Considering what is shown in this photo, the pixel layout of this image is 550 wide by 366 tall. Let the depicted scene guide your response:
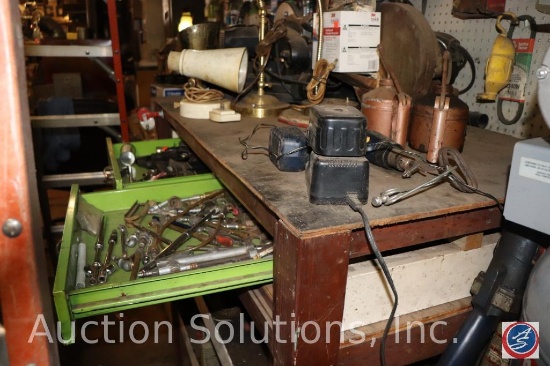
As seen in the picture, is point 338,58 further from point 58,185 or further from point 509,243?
point 58,185

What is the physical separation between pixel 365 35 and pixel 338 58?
115 mm

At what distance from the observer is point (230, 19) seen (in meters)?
2.62

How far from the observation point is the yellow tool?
128 cm

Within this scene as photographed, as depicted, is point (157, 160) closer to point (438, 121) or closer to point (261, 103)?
point (261, 103)

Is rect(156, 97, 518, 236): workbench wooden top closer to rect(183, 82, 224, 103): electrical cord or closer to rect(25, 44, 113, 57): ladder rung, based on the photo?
rect(183, 82, 224, 103): electrical cord

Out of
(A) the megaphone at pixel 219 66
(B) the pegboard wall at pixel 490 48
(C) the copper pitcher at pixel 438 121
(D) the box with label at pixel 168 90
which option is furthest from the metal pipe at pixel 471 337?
(D) the box with label at pixel 168 90

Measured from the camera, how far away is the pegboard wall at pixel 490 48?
51.2 inches

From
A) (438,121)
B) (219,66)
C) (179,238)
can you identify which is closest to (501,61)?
(438,121)

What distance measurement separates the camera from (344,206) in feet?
2.51

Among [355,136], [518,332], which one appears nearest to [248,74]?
[355,136]

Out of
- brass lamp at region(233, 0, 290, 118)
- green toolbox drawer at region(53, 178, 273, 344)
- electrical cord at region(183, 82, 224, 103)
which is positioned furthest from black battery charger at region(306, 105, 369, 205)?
electrical cord at region(183, 82, 224, 103)

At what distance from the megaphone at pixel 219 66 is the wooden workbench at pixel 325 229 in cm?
64

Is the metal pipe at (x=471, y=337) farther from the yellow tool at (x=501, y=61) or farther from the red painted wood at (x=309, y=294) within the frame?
the yellow tool at (x=501, y=61)

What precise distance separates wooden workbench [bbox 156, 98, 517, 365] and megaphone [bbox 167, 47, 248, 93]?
2.10 ft
